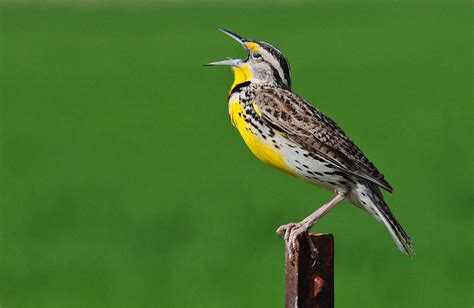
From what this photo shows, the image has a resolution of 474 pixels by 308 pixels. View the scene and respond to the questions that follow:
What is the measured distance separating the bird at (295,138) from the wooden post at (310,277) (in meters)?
0.32

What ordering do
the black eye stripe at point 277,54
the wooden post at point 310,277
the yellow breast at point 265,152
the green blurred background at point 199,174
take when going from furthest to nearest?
the green blurred background at point 199,174 → the black eye stripe at point 277,54 → the yellow breast at point 265,152 → the wooden post at point 310,277

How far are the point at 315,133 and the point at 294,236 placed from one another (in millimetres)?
462

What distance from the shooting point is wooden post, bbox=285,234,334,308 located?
10.5 ft

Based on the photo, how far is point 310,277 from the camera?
323 centimetres

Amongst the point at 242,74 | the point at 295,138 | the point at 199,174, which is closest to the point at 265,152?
the point at 295,138

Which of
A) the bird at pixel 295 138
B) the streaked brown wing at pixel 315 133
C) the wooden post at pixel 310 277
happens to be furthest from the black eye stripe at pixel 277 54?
the wooden post at pixel 310 277

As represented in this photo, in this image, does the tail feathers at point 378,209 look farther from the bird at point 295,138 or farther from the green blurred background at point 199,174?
the green blurred background at point 199,174

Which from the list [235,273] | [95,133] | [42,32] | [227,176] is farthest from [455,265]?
[42,32]

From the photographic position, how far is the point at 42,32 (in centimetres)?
3192

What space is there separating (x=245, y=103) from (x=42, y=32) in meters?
28.7

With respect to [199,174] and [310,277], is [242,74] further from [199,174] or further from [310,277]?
[199,174]

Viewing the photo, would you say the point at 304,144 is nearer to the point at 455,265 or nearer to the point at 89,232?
the point at 455,265

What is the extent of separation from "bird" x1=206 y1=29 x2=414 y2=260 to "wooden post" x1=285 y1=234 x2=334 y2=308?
0.32 m

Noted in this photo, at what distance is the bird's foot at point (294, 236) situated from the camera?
3250 mm
